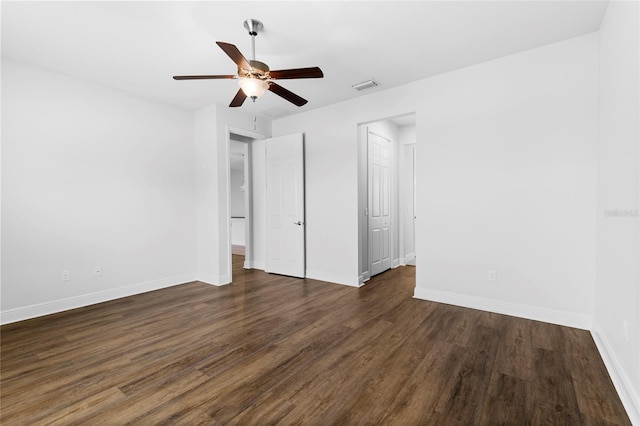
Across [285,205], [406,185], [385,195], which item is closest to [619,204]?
[385,195]

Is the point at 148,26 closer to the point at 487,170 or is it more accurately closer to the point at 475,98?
the point at 475,98

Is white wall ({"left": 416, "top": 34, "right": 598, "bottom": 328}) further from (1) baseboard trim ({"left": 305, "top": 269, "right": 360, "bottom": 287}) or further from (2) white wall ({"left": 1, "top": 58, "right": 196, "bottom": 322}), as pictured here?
(2) white wall ({"left": 1, "top": 58, "right": 196, "bottom": 322})

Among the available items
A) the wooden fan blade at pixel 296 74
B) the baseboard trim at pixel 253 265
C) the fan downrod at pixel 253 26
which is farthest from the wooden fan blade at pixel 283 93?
the baseboard trim at pixel 253 265

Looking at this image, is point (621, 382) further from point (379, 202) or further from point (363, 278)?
point (379, 202)

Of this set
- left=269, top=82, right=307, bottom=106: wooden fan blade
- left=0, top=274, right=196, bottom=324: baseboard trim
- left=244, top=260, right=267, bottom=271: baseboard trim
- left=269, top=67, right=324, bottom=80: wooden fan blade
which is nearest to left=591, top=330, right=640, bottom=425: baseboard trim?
left=269, top=67, right=324, bottom=80: wooden fan blade

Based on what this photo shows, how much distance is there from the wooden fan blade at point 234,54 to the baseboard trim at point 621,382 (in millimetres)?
3323

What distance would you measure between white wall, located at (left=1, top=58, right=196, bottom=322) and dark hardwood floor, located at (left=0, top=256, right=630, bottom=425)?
511mm

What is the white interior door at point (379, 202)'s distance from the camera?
4996 mm

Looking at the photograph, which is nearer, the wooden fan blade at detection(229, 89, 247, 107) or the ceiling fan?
the ceiling fan

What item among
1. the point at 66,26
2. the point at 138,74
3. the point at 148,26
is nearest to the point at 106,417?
the point at 148,26

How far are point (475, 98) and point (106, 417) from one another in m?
4.38

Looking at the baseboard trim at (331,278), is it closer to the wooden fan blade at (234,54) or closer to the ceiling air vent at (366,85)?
the ceiling air vent at (366,85)

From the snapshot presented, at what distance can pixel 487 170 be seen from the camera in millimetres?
3367

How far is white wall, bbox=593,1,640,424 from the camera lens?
177 cm
